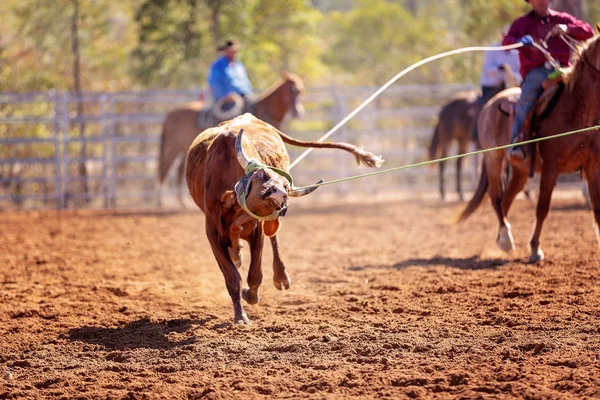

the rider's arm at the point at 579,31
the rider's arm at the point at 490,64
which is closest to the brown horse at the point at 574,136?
the rider's arm at the point at 579,31

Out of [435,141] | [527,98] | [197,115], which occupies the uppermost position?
[197,115]

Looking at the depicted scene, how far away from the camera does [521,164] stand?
8.49 meters

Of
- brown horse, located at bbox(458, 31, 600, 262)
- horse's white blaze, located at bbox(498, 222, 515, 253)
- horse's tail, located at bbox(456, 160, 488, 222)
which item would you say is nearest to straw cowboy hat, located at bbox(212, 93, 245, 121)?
horse's tail, located at bbox(456, 160, 488, 222)

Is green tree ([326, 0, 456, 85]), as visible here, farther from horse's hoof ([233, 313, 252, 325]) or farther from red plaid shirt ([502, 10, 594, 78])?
horse's hoof ([233, 313, 252, 325])

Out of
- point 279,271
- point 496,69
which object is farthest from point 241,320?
point 496,69

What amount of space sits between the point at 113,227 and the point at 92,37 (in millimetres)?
14413

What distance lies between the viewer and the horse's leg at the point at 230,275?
21.1 ft

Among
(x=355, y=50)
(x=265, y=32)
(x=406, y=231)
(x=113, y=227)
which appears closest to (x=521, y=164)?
(x=406, y=231)

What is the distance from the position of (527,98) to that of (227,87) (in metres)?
8.05

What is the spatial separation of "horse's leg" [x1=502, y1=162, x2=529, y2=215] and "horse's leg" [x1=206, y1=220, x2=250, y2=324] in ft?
12.1

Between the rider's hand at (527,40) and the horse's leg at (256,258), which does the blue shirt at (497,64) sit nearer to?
the rider's hand at (527,40)

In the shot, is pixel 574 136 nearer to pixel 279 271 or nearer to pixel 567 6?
pixel 279 271

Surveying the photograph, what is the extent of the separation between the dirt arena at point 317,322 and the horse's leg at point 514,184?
1.92ft

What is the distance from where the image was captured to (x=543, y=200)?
8.35 meters
